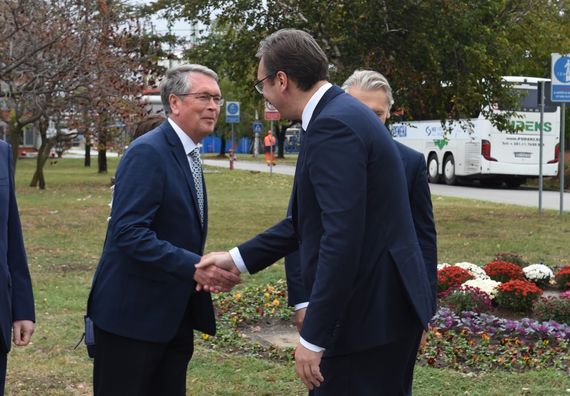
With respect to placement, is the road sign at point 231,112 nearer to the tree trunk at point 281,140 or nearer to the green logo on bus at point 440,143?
the green logo on bus at point 440,143

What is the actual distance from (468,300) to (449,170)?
28.6 metres

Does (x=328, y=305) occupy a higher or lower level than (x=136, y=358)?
higher

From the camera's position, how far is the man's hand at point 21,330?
14.9 feet

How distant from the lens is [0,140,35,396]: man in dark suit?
4402mm

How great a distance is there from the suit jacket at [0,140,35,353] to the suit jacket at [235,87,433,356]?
4.58 feet

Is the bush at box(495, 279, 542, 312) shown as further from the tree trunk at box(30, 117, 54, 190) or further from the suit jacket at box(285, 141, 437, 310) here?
the tree trunk at box(30, 117, 54, 190)

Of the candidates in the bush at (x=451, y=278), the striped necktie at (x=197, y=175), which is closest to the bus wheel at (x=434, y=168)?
the bush at (x=451, y=278)

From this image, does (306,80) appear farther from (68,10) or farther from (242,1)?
(68,10)

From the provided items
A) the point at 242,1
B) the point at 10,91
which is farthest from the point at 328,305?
the point at 10,91

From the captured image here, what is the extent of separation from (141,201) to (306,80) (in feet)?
3.40

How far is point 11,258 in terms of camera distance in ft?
14.8

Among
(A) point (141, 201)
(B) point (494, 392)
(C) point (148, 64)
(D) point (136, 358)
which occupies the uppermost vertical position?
(C) point (148, 64)

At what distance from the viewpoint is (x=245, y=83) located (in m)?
19.1

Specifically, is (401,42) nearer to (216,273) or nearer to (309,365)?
(216,273)
